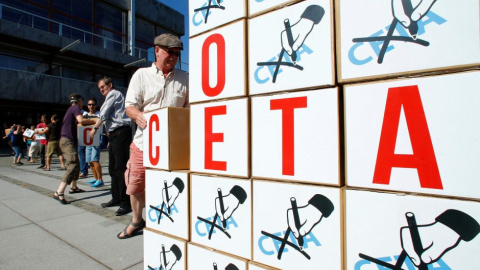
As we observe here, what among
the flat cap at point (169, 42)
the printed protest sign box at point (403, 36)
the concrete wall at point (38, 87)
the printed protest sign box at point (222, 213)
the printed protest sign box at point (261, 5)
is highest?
the concrete wall at point (38, 87)

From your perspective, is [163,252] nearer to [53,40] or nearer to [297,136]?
[297,136]

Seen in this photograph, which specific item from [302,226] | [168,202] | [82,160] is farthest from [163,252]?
[82,160]

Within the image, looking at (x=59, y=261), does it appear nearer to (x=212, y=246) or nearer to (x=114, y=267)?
(x=114, y=267)

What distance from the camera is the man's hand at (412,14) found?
2.77ft

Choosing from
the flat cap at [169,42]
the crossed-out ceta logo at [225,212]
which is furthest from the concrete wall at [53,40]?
the crossed-out ceta logo at [225,212]

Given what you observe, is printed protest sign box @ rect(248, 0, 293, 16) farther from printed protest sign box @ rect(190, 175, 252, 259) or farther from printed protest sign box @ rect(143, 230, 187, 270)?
printed protest sign box @ rect(143, 230, 187, 270)

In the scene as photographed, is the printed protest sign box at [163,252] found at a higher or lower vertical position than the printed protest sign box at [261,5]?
lower

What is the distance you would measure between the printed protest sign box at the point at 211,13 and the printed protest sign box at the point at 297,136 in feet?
1.48

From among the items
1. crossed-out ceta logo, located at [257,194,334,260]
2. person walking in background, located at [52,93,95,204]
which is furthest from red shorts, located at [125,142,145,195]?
person walking in background, located at [52,93,95,204]

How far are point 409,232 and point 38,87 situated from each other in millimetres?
18173

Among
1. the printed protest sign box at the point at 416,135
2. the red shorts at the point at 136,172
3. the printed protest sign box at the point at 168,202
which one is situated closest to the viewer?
the printed protest sign box at the point at 416,135

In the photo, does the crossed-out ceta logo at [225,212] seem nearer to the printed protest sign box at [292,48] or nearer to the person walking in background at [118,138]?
the printed protest sign box at [292,48]

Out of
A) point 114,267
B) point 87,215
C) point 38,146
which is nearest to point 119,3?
point 38,146

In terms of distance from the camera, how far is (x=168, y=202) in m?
1.56
